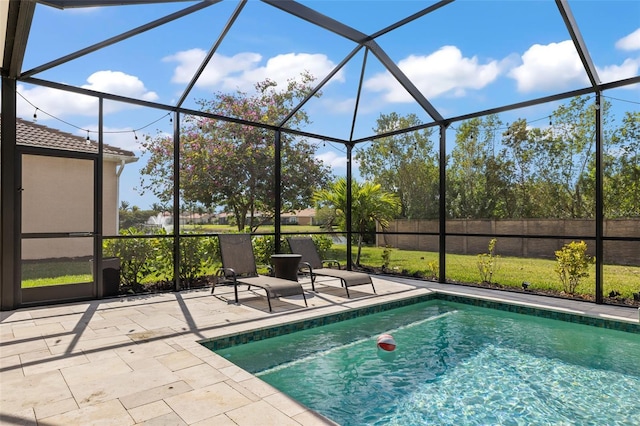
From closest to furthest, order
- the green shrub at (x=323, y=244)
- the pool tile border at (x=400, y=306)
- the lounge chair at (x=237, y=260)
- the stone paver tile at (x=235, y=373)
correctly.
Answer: the stone paver tile at (x=235, y=373) < the pool tile border at (x=400, y=306) < the lounge chair at (x=237, y=260) < the green shrub at (x=323, y=244)

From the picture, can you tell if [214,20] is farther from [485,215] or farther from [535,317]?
[485,215]

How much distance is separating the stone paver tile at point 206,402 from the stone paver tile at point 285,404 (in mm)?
172

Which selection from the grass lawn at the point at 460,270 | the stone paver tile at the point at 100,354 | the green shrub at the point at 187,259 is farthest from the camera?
the green shrub at the point at 187,259

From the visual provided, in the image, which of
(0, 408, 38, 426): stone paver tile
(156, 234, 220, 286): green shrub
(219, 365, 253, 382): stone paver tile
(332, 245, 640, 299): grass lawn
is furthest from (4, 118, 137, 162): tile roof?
(332, 245, 640, 299): grass lawn

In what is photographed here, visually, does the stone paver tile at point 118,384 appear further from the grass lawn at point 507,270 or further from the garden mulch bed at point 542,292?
the grass lawn at point 507,270

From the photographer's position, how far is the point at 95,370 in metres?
3.31

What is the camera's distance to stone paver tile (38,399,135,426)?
8.00 ft

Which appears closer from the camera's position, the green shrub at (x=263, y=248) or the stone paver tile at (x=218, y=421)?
the stone paver tile at (x=218, y=421)

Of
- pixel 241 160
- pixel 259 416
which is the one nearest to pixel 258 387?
pixel 259 416

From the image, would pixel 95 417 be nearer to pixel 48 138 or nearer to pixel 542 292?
pixel 48 138

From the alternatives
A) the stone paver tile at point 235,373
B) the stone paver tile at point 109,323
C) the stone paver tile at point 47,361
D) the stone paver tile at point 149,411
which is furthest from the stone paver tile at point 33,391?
the stone paver tile at point 109,323

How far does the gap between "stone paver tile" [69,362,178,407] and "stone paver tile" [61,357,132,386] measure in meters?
0.06

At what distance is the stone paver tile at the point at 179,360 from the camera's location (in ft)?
11.2

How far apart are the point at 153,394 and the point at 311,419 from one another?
1.23 meters
